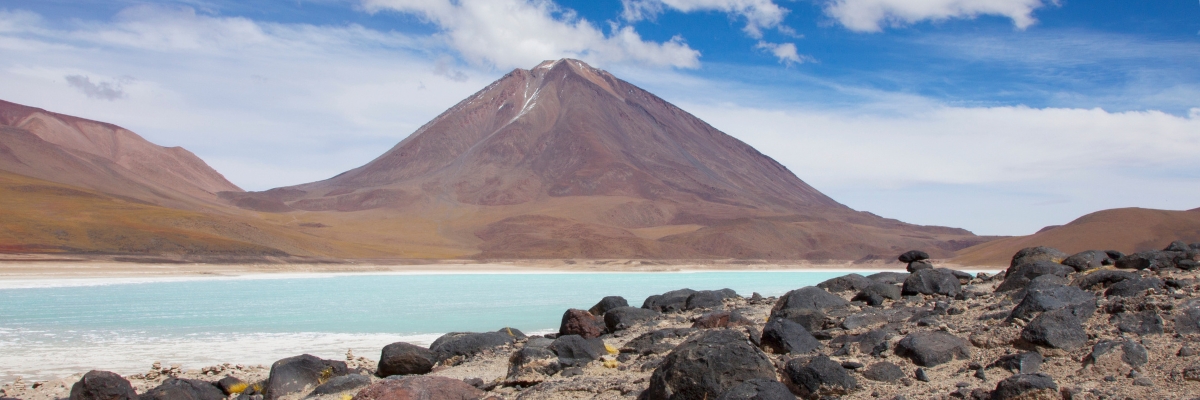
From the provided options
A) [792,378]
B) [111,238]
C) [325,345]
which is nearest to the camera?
[792,378]

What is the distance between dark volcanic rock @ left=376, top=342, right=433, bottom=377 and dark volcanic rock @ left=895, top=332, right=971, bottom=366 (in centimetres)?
622

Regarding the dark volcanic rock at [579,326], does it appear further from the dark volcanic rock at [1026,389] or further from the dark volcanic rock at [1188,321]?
the dark volcanic rock at [1188,321]

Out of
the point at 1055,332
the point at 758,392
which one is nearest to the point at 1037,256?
the point at 1055,332

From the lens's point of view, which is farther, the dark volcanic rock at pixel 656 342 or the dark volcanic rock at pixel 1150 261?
the dark volcanic rock at pixel 1150 261

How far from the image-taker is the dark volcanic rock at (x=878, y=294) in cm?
1407

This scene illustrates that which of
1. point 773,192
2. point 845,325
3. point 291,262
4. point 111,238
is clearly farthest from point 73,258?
point 773,192

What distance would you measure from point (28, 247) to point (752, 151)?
141m

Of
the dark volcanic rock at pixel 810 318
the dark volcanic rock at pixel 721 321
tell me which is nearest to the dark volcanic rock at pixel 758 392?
the dark volcanic rock at pixel 810 318

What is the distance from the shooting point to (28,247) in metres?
51.0

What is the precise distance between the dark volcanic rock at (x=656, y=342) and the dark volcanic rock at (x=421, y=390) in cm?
254

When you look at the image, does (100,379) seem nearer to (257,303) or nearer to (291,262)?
(257,303)

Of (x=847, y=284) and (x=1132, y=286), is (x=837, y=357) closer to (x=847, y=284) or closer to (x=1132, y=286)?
(x=1132, y=286)

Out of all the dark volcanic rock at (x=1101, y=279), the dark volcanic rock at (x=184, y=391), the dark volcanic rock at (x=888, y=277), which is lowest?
the dark volcanic rock at (x=184, y=391)

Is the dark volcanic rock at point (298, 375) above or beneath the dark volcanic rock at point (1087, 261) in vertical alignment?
beneath
